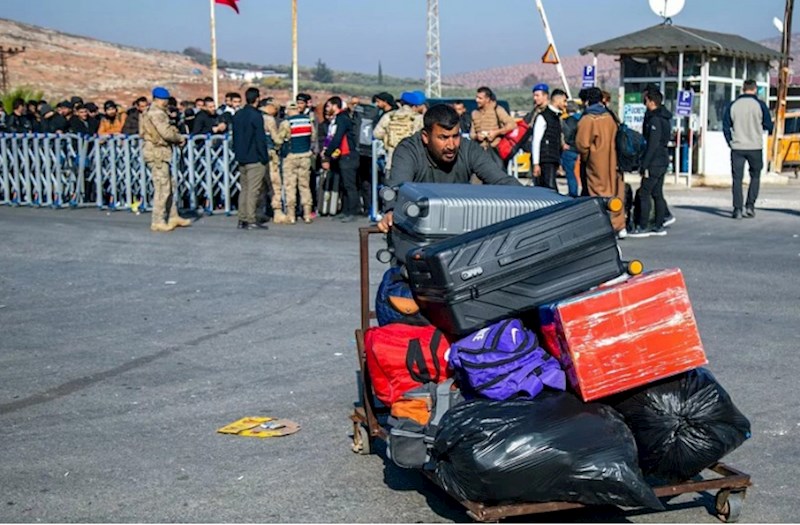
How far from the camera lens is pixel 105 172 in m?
19.8

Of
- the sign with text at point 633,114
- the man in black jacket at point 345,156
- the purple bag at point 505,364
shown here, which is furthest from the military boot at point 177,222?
the purple bag at point 505,364

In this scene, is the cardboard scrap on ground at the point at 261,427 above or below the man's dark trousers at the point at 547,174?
below

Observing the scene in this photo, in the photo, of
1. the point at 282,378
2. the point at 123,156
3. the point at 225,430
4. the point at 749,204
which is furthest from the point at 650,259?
the point at 123,156

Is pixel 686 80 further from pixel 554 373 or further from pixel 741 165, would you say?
pixel 554 373

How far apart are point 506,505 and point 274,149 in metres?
13.0

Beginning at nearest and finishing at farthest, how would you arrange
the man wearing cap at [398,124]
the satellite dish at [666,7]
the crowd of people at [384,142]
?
the crowd of people at [384,142], the man wearing cap at [398,124], the satellite dish at [666,7]

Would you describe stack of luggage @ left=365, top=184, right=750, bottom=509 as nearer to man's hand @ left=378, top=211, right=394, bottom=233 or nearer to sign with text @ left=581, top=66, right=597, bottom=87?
man's hand @ left=378, top=211, right=394, bottom=233

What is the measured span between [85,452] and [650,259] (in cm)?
812

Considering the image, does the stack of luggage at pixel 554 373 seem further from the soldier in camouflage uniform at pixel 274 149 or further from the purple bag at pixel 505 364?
the soldier in camouflage uniform at pixel 274 149

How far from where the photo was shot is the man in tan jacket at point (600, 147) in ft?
43.9

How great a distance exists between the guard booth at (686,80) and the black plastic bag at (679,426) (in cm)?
1810

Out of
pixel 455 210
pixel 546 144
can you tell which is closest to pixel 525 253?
pixel 455 210

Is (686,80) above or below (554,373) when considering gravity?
above

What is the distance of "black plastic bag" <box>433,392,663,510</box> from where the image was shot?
4.45m
